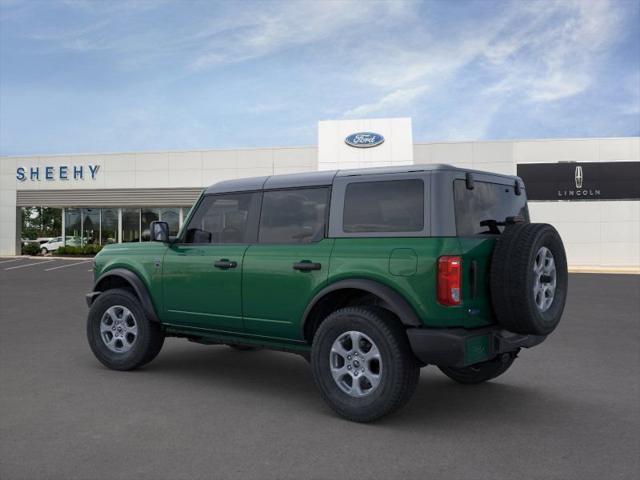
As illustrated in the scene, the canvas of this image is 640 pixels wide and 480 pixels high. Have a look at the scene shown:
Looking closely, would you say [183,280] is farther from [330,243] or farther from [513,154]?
[513,154]

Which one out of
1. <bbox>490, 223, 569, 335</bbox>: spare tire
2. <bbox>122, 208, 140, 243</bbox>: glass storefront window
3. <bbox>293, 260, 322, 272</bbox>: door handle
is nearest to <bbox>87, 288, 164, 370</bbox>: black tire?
<bbox>293, 260, 322, 272</bbox>: door handle

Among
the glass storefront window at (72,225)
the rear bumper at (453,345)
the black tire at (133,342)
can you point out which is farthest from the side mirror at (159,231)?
the glass storefront window at (72,225)

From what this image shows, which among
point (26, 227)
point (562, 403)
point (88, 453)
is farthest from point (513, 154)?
point (26, 227)

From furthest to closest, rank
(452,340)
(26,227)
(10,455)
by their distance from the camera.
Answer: (26,227) → (452,340) → (10,455)

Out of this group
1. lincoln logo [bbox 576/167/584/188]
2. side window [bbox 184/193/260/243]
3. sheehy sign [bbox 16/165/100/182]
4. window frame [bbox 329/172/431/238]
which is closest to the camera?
window frame [bbox 329/172/431/238]

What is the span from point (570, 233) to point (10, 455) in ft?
93.7

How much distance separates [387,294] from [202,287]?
2035 millimetres

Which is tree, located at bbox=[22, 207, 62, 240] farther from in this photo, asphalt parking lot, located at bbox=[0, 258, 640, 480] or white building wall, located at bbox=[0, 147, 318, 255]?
asphalt parking lot, located at bbox=[0, 258, 640, 480]

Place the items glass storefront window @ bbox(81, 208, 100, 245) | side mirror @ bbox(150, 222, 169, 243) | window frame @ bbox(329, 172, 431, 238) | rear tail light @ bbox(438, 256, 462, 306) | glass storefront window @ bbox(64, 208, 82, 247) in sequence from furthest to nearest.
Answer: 1. glass storefront window @ bbox(64, 208, 82, 247)
2. glass storefront window @ bbox(81, 208, 100, 245)
3. side mirror @ bbox(150, 222, 169, 243)
4. window frame @ bbox(329, 172, 431, 238)
5. rear tail light @ bbox(438, 256, 462, 306)

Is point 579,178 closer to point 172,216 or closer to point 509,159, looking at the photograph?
point 509,159

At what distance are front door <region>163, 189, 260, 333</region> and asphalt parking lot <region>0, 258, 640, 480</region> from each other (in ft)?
2.20

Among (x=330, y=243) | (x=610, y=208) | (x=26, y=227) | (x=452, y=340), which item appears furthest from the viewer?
(x=26, y=227)

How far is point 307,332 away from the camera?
16.7 ft

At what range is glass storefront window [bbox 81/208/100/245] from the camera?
35.3m
